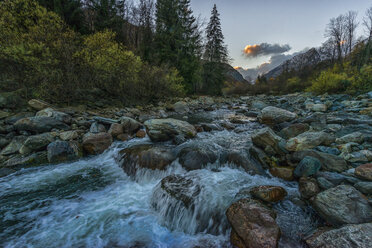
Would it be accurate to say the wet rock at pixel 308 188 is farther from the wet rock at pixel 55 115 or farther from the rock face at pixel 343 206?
the wet rock at pixel 55 115

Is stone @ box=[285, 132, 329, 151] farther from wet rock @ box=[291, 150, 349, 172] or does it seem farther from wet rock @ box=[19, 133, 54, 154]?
wet rock @ box=[19, 133, 54, 154]

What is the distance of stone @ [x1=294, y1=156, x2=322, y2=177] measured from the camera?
8.95ft

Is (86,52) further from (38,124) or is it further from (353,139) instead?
(353,139)

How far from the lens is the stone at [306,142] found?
339cm

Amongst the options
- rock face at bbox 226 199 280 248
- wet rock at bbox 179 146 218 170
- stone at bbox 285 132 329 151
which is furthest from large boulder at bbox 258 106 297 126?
rock face at bbox 226 199 280 248

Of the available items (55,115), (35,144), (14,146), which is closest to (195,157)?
(35,144)

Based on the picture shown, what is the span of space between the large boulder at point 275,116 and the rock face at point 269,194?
4.79m

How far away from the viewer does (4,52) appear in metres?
6.08

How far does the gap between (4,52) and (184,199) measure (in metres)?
9.28

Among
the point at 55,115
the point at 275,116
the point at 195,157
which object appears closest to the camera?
the point at 195,157

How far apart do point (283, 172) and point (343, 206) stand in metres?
1.22

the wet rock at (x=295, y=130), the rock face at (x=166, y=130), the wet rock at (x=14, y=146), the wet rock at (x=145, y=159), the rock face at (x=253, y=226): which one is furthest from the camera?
the rock face at (x=166, y=130)

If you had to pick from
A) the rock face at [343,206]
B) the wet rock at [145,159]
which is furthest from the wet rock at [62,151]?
the rock face at [343,206]

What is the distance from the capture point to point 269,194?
2.37m
